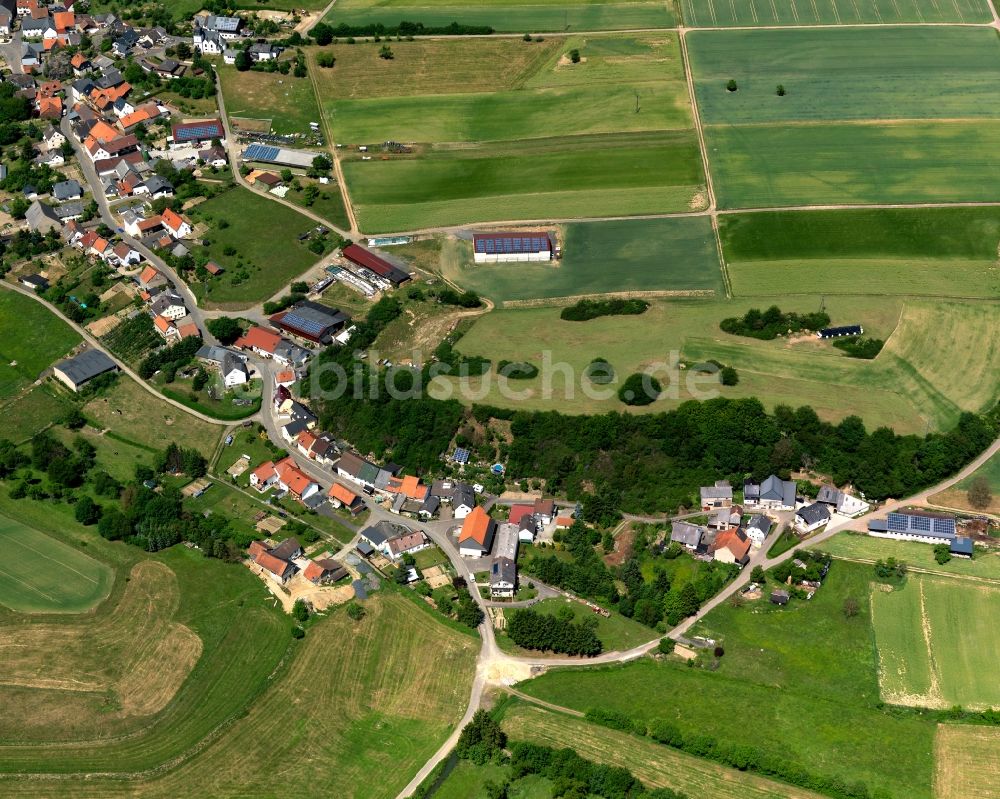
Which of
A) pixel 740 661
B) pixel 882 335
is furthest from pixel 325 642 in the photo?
pixel 882 335

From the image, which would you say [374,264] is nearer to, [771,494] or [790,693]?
[771,494]

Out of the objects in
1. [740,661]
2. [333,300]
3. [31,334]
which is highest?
[333,300]

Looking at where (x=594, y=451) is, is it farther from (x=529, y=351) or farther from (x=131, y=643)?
(x=131, y=643)

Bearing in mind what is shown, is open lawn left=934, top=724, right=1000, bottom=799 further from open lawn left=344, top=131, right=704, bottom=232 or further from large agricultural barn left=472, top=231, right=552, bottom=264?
open lawn left=344, top=131, right=704, bottom=232

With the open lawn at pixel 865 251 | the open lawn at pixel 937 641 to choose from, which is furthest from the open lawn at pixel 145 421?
the open lawn at pixel 937 641

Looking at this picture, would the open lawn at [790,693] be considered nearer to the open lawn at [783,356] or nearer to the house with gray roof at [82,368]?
the open lawn at [783,356]

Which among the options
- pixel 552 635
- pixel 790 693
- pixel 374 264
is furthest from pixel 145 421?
pixel 790 693
